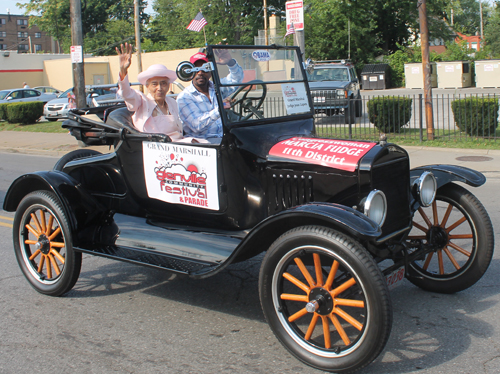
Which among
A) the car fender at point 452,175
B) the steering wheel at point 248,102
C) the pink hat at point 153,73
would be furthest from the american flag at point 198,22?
the car fender at point 452,175

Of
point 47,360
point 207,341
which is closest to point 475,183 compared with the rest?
point 207,341

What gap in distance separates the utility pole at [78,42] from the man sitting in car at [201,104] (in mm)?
10456

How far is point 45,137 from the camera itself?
16.8 m

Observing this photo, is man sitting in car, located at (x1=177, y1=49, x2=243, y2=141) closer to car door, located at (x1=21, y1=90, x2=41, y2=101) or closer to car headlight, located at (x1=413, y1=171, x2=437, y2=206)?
car headlight, located at (x1=413, y1=171, x2=437, y2=206)

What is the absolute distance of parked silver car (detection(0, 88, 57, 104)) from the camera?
2566 centimetres

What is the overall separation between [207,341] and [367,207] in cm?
132

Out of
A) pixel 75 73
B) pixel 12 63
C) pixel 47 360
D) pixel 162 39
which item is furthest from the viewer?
pixel 162 39

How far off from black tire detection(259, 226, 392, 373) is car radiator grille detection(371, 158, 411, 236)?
0.57 m

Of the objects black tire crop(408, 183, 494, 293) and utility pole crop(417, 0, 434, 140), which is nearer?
black tire crop(408, 183, 494, 293)

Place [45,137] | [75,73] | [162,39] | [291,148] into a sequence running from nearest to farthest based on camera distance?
[291,148] < [75,73] < [45,137] < [162,39]

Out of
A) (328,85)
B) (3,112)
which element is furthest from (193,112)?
(3,112)

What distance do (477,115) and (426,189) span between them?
331 inches

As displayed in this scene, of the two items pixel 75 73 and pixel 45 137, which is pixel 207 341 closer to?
pixel 75 73

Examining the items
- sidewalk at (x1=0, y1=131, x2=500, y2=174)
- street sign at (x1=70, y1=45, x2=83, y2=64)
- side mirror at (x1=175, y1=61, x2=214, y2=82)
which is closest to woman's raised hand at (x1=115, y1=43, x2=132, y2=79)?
side mirror at (x1=175, y1=61, x2=214, y2=82)
